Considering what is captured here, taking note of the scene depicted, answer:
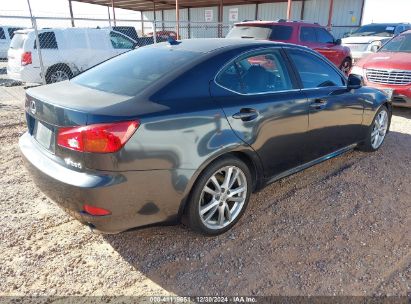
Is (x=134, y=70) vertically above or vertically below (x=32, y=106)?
above

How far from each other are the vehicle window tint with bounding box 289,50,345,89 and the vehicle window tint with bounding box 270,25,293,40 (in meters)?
5.24

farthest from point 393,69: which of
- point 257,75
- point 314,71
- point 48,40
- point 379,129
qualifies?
point 48,40

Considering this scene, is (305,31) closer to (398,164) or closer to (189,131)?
(398,164)

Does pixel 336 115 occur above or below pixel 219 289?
above

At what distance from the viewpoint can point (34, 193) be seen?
142 inches

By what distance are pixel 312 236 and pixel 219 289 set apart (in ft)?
3.44

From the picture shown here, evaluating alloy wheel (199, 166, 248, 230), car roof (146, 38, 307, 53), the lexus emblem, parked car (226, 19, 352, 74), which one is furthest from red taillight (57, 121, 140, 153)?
parked car (226, 19, 352, 74)

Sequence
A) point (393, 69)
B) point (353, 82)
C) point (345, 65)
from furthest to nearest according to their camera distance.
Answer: point (345, 65)
point (393, 69)
point (353, 82)

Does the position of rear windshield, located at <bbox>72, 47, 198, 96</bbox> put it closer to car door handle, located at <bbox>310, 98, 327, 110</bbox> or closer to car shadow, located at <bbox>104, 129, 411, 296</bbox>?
car shadow, located at <bbox>104, 129, 411, 296</bbox>

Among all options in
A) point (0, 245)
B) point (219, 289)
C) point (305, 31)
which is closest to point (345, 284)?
point (219, 289)

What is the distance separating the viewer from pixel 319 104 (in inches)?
143

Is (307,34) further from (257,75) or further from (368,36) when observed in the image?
(257,75)

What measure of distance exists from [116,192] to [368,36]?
570 inches

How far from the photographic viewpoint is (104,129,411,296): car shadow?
247 cm
